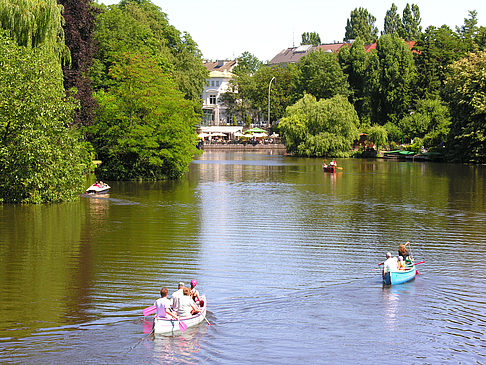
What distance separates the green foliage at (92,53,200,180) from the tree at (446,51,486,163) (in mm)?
39783

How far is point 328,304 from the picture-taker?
17828 millimetres

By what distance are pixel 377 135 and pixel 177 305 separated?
86611 millimetres

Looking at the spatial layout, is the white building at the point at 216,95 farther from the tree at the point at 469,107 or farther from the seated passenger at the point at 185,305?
the seated passenger at the point at 185,305

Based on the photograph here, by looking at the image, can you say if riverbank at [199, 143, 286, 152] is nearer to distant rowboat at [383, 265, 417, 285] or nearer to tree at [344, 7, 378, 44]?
tree at [344, 7, 378, 44]

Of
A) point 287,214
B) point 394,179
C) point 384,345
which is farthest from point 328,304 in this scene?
point 394,179

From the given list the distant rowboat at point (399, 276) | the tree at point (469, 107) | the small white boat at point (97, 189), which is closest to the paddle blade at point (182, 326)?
the distant rowboat at point (399, 276)

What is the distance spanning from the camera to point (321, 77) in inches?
4545

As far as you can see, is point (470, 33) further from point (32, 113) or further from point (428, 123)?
point (32, 113)

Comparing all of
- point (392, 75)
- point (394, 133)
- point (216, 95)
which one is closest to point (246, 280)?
point (394, 133)

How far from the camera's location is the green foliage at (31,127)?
32.7 meters

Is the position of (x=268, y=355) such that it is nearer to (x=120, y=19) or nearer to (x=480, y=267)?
(x=480, y=267)

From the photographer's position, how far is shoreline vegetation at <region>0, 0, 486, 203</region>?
33719 mm

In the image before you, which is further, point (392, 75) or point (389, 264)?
point (392, 75)

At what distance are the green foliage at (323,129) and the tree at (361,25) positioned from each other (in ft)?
291
